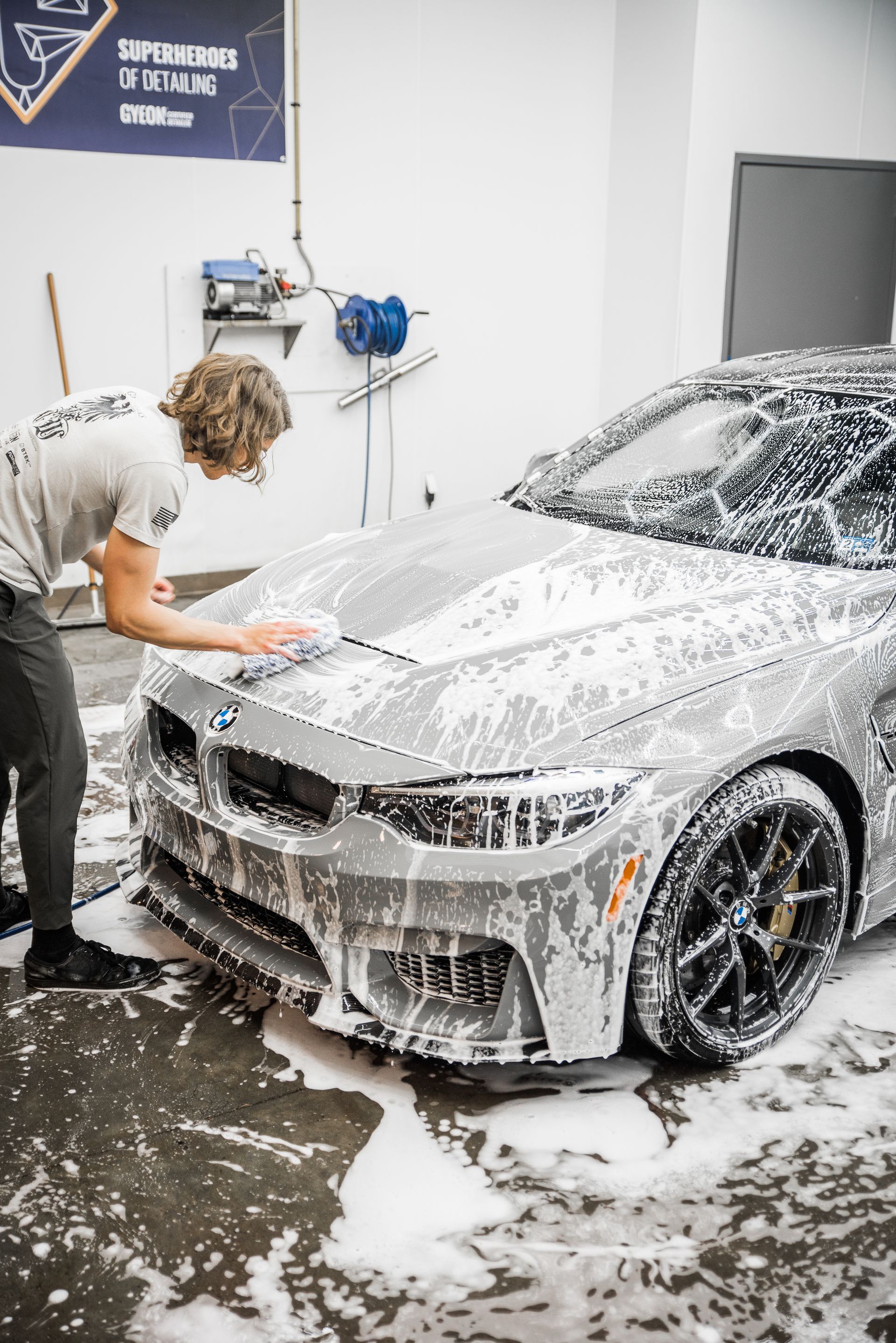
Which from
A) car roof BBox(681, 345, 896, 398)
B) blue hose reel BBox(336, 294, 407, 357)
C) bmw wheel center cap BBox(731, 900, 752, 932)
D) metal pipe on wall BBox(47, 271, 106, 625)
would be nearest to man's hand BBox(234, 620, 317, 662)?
bmw wheel center cap BBox(731, 900, 752, 932)

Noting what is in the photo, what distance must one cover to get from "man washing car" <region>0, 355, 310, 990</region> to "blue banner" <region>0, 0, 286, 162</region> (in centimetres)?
Result: 371

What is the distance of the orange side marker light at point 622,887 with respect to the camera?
6.99 ft

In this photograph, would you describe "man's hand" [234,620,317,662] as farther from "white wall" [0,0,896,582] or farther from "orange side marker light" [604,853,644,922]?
"white wall" [0,0,896,582]

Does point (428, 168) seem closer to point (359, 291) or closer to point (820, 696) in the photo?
point (359, 291)

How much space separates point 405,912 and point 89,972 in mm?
1023

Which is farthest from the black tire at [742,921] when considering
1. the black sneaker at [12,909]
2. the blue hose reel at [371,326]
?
the blue hose reel at [371,326]

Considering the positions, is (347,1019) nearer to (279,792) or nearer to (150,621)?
(279,792)

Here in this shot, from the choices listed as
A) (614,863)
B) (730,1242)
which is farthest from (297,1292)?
(614,863)

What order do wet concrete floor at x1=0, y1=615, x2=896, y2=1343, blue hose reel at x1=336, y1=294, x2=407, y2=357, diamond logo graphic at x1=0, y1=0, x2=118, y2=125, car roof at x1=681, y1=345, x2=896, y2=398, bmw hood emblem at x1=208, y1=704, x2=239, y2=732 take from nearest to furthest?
wet concrete floor at x1=0, y1=615, x2=896, y2=1343
bmw hood emblem at x1=208, y1=704, x2=239, y2=732
car roof at x1=681, y1=345, x2=896, y2=398
diamond logo graphic at x1=0, y1=0, x2=118, y2=125
blue hose reel at x1=336, y1=294, x2=407, y2=357

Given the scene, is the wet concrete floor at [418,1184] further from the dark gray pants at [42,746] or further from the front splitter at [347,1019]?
the dark gray pants at [42,746]

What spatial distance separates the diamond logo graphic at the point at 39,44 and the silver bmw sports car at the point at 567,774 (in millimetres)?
3798

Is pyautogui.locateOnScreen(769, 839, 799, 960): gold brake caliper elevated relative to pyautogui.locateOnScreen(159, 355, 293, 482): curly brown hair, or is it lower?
lower

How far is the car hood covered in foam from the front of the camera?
7.38 ft

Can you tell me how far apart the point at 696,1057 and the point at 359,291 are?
5.31 m
